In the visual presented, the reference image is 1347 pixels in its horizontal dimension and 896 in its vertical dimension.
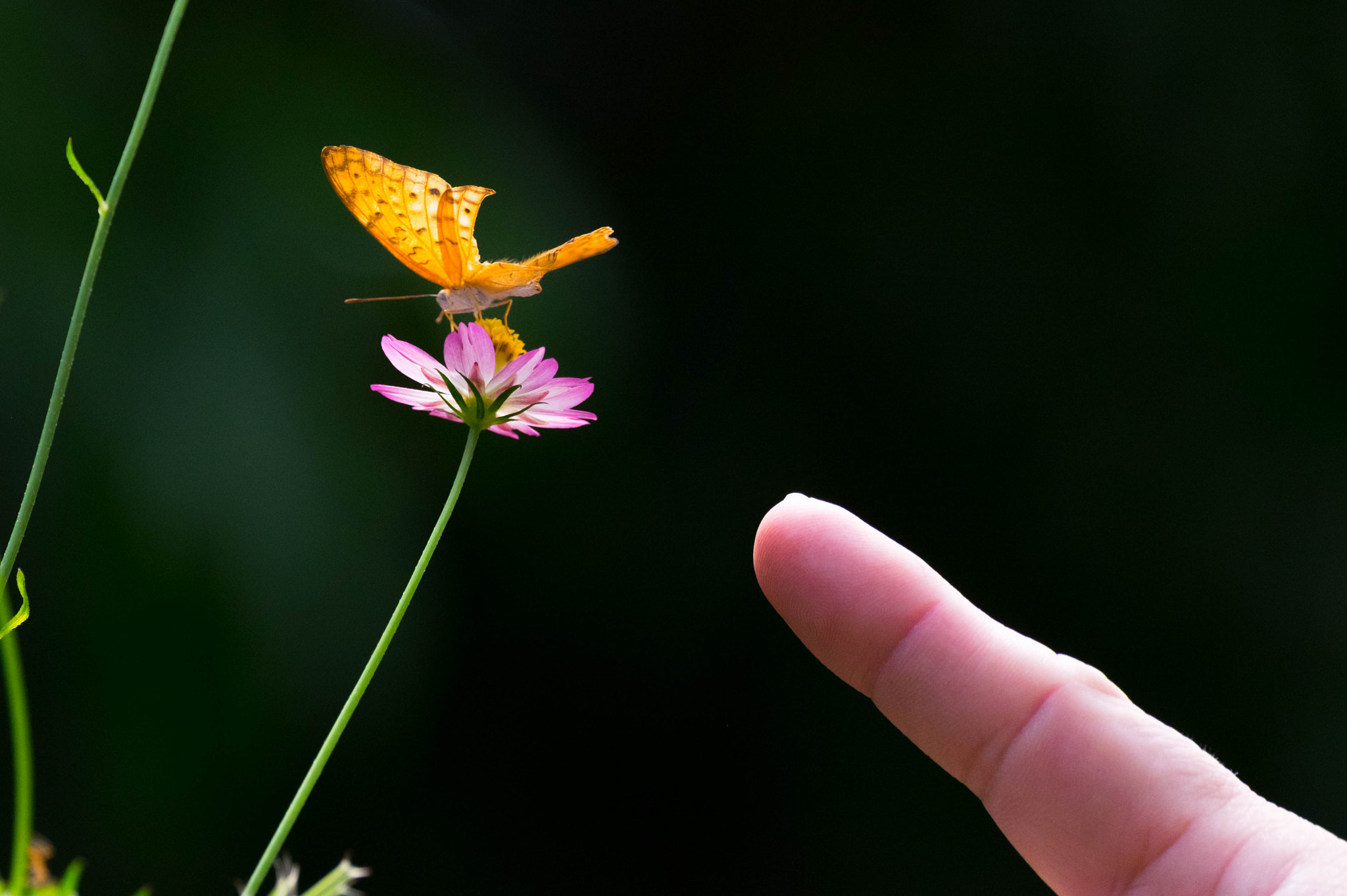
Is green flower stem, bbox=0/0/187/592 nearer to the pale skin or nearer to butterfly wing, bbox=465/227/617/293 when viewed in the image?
butterfly wing, bbox=465/227/617/293

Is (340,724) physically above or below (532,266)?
below

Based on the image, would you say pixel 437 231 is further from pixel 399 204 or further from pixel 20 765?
pixel 20 765

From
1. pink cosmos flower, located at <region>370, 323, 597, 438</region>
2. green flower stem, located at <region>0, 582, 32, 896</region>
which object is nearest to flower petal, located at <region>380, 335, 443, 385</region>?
pink cosmos flower, located at <region>370, 323, 597, 438</region>

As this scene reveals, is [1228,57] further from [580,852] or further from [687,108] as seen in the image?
[580,852]

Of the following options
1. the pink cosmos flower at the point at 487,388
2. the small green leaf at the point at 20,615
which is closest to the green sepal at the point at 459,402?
the pink cosmos flower at the point at 487,388

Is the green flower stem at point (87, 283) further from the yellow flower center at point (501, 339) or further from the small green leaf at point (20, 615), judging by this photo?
the yellow flower center at point (501, 339)

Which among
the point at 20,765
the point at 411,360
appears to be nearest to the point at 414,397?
the point at 411,360
